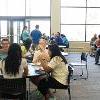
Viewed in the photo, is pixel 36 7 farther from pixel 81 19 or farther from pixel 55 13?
pixel 81 19

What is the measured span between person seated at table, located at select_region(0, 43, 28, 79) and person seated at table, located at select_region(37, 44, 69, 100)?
0.64 metres

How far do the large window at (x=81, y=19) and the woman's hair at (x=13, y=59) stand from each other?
13375 millimetres

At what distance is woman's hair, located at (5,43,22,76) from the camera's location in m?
4.91

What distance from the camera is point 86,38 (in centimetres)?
1833

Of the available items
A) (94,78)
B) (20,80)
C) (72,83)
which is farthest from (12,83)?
(94,78)

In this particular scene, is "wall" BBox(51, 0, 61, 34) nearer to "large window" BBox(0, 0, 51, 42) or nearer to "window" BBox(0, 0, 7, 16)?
"large window" BBox(0, 0, 51, 42)

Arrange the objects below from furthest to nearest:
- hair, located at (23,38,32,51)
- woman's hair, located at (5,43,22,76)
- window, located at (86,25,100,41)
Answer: window, located at (86,25,100,41)
hair, located at (23,38,32,51)
woman's hair, located at (5,43,22,76)

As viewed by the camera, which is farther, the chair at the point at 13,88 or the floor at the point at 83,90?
the floor at the point at 83,90

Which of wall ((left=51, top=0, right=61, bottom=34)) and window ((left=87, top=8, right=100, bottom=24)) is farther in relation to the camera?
window ((left=87, top=8, right=100, bottom=24))

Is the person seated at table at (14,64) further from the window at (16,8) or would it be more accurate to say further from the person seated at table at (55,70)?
the window at (16,8)

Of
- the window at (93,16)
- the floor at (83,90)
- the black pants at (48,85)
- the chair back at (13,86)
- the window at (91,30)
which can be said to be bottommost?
the floor at (83,90)

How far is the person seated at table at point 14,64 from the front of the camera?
4918 millimetres

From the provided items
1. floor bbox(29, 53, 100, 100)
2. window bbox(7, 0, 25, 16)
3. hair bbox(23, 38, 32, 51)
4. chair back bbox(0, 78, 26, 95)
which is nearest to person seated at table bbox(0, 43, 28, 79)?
chair back bbox(0, 78, 26, 95)

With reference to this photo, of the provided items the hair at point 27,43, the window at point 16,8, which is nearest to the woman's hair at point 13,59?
the hair at point 27,43
